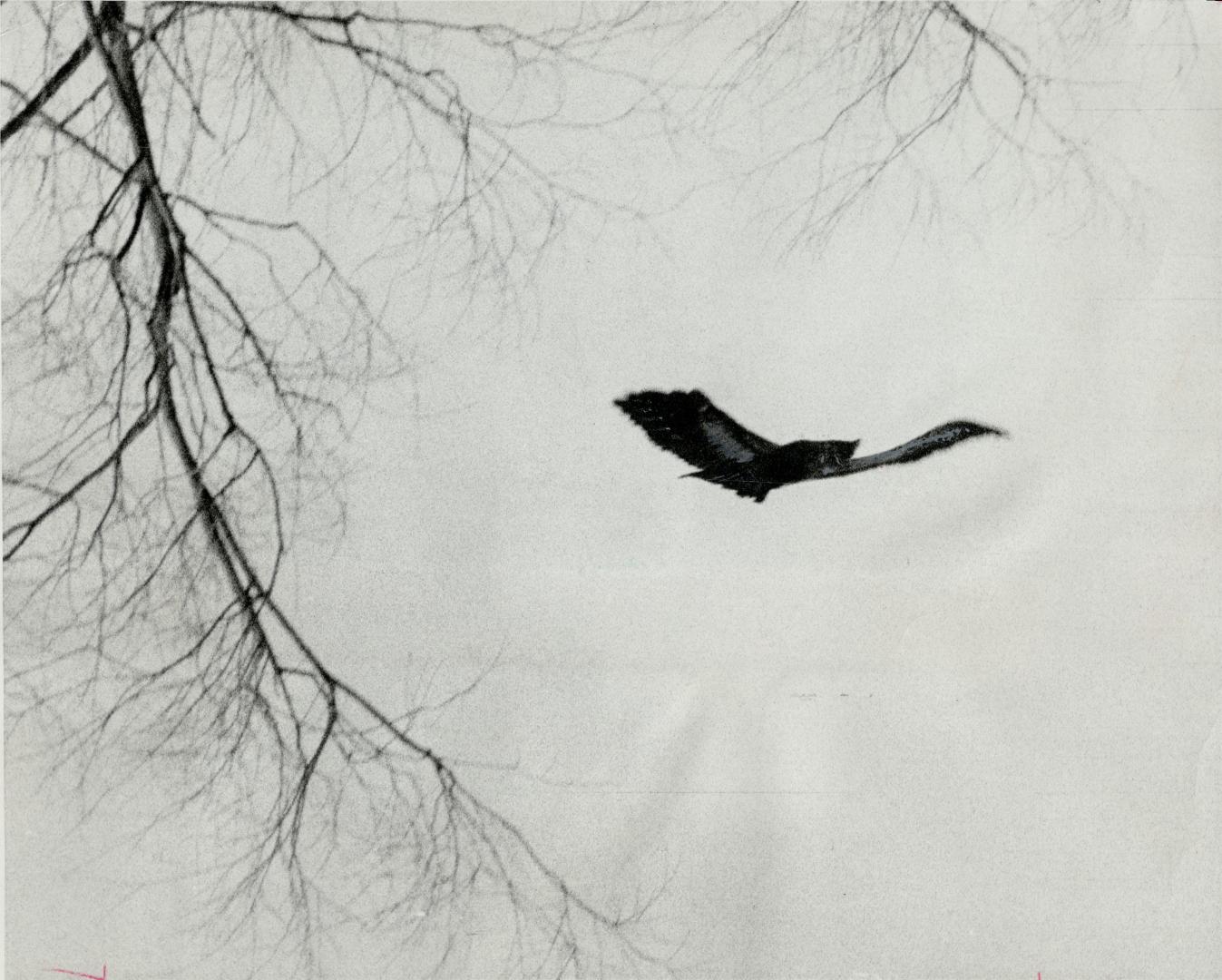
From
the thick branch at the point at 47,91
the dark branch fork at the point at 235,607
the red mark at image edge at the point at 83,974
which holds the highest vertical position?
the thick branch at the point at 47,91

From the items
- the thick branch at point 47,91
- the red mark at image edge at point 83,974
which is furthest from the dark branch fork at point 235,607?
the red mark at image edge at point 83,974

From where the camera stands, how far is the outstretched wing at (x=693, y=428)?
92 centimetres

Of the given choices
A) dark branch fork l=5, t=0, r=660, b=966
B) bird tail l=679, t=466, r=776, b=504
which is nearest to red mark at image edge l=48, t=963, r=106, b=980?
dark branch fork l=5, t=0, r=660, b=966

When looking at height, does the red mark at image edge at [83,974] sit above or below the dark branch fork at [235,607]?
below

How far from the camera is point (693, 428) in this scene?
36.1 inches

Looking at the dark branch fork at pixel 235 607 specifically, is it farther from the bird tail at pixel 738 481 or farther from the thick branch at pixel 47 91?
the bird tail at pixel 738 481

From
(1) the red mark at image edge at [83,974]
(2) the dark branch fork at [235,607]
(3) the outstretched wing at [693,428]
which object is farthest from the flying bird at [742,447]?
(1) the red mark at image edge at [83,974]

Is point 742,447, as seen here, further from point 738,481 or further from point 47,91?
point 47,91

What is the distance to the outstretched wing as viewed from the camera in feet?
3.00

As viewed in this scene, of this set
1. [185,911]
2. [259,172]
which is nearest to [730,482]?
[259,172]

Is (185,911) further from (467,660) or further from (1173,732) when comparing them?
(1173,732)

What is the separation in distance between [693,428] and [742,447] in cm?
4

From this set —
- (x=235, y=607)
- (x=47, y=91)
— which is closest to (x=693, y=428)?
(x=235, y=607)

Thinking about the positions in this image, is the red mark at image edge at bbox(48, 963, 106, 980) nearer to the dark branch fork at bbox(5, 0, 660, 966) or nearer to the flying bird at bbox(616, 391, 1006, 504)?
the dark branch fork at bbox(5, 0, 660, 966)
